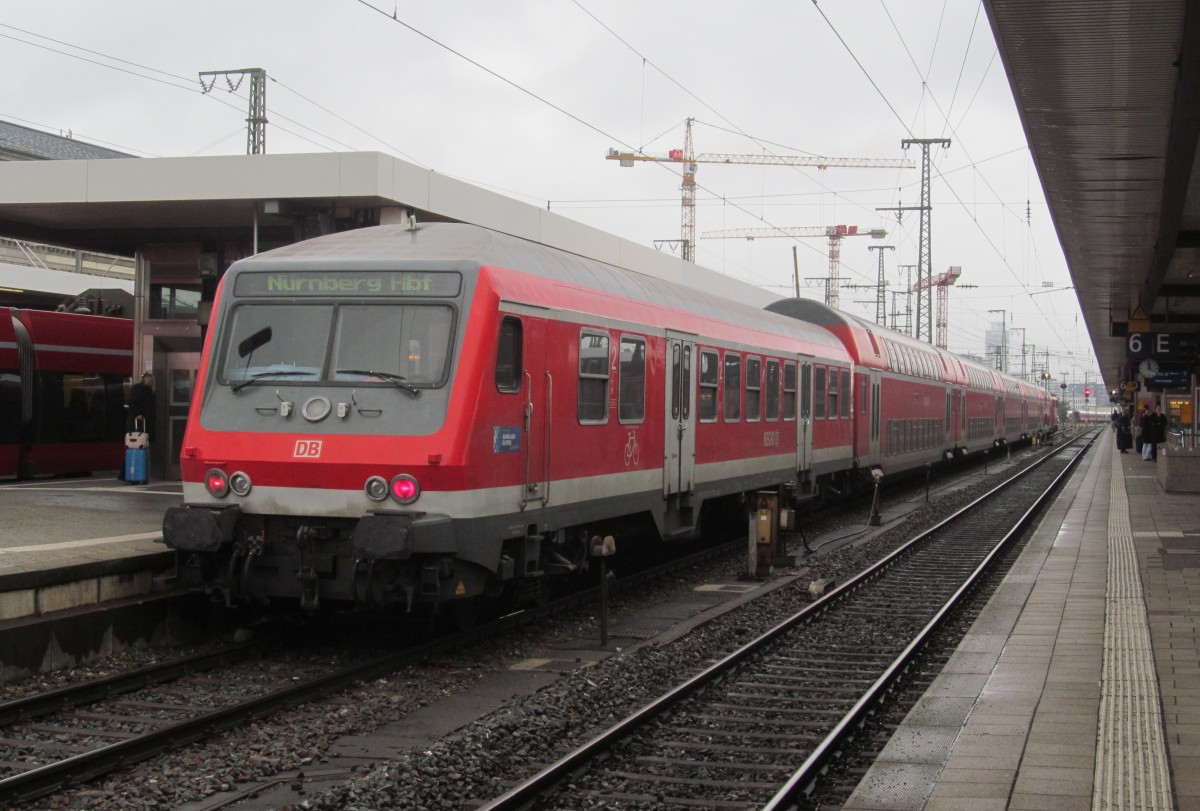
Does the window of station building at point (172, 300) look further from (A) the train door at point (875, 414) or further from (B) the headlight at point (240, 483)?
(A) the train door at point (875, 414)

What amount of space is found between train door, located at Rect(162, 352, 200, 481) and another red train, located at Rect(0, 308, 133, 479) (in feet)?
5.76

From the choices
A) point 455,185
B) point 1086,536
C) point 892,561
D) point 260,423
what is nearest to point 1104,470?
point 1086,536

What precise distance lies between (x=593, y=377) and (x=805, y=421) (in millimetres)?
8370

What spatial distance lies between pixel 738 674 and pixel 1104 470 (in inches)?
1298

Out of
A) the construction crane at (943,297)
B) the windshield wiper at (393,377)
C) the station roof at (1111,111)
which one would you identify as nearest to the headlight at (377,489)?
the windshield wiper at (393,377)

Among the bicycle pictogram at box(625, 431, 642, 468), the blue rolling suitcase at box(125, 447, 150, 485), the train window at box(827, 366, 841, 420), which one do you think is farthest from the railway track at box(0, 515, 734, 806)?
the train window at box(827, 366, 841, 420)

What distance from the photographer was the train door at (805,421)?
60.3 feet

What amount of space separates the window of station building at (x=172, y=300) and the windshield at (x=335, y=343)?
1047 centimetres

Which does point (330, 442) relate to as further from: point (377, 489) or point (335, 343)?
point (335, 343)

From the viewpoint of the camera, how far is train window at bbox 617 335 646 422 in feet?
38.1

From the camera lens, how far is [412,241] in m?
9.85

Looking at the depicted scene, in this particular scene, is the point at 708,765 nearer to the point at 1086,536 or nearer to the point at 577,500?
the point at 577,500

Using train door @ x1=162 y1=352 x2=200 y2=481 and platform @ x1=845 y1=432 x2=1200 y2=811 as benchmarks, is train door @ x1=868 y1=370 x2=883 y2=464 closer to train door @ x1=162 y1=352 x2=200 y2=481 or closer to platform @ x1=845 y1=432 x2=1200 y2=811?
platform @ x1=845 y1=432 x2=1200 y2=811

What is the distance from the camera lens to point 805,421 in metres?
18.6
